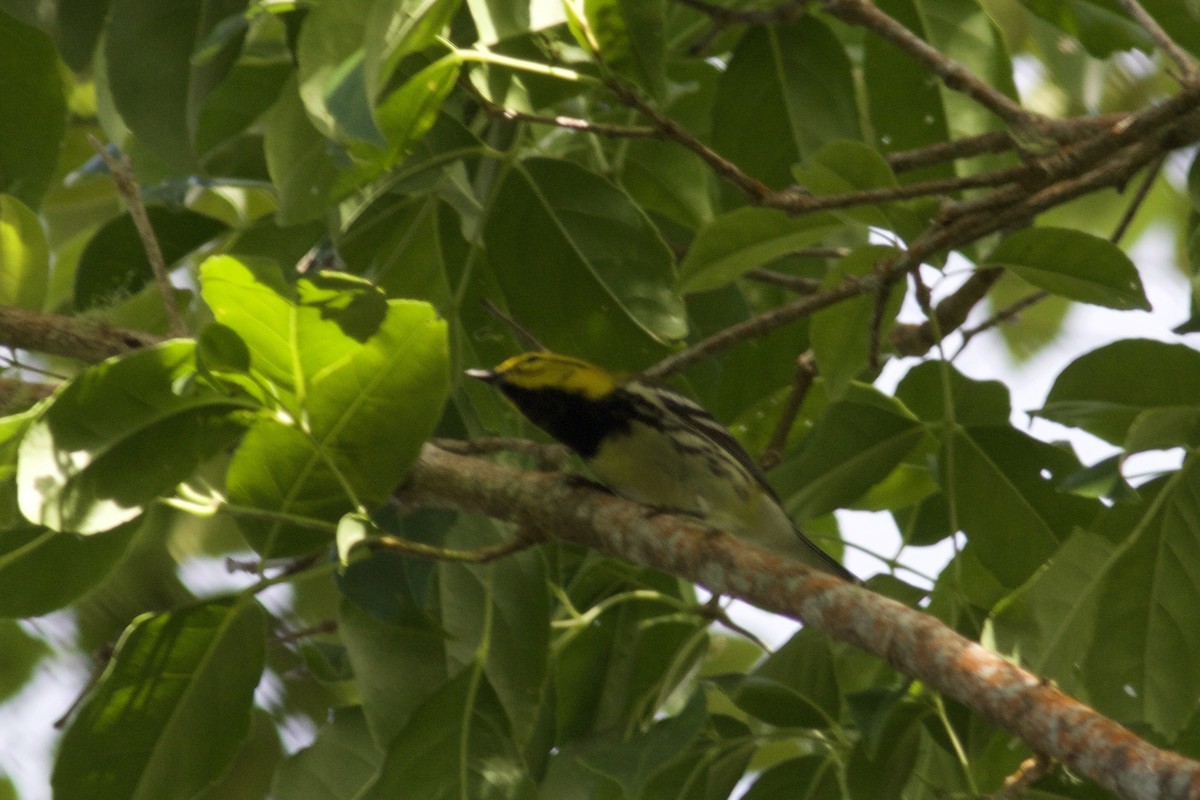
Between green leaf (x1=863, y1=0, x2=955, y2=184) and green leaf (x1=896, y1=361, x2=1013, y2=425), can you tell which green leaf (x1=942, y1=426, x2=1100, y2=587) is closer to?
green leaf (x1=896, y1=361, x2=1013, y2=425)

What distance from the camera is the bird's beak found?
2.10 metres

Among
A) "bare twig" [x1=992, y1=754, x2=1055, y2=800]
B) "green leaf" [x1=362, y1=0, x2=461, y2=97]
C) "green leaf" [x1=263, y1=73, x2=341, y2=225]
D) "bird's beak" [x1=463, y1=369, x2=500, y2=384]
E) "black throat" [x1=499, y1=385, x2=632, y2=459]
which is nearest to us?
"green leaf" [x1=362, y1=0, x2=461, y2=97]

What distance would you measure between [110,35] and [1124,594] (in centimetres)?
159

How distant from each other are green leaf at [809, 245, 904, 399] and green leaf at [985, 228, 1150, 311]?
0.56ft

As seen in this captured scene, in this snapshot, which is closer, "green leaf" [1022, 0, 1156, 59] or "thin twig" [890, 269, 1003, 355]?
"green leaf" [1022, 0, 1156, 59]

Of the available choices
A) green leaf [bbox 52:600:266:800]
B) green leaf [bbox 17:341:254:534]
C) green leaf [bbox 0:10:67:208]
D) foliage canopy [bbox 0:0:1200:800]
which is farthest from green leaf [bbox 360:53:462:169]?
green leaf [bbox 0:10:67:208]

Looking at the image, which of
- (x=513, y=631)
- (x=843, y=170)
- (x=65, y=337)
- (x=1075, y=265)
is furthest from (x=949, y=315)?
(x=65, y=337)

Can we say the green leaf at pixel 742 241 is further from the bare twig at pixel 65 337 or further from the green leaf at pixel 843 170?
the bare twig at pixel 65 337

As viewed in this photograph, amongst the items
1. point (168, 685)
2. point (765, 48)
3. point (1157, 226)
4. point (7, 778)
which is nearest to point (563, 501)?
point (168, 685)

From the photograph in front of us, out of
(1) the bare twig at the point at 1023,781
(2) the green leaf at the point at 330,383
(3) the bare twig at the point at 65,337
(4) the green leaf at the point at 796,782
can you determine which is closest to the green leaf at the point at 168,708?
(2) the green leaf at the point at 330,383

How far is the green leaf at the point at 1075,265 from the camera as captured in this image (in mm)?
1598

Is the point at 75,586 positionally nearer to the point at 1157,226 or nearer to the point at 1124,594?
the point at 1124,594

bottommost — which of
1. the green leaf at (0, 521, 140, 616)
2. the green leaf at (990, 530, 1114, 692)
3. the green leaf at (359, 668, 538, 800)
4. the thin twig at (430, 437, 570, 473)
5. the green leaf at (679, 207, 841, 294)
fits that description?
the green leaf at (359, 668, 538, 800)

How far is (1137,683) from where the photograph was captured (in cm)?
161
